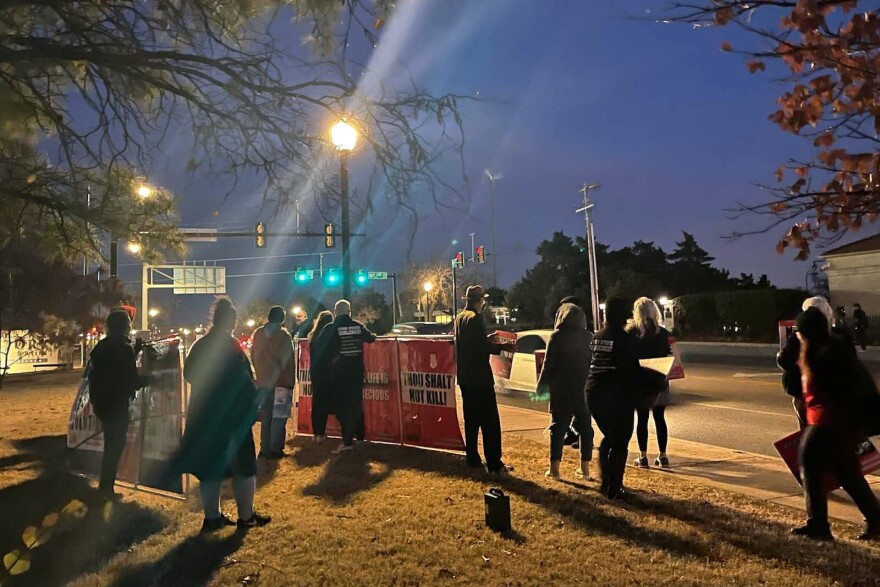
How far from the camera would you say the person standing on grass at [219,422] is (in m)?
5.09

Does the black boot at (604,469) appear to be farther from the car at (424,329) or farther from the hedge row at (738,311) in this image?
the hedge row at (738,311)

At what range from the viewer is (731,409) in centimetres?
1222

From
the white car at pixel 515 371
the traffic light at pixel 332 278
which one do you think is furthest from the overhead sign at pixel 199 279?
the white car at pixel 515 371

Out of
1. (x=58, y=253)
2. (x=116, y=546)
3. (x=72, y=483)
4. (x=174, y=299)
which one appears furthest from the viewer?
(x=174, y=299)

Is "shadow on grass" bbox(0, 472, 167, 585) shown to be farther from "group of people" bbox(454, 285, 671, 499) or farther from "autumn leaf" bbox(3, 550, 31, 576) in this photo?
"group of people" bbox(454, 285, 671, 499)

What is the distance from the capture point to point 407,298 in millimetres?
73812

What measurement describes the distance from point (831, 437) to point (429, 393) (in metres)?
4.44

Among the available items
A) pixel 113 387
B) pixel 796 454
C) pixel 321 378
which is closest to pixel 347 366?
pixel 321 378

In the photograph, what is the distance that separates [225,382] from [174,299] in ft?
369

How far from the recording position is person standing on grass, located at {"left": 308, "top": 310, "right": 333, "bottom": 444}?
320 inches

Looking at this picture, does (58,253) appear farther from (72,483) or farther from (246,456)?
(246,456)

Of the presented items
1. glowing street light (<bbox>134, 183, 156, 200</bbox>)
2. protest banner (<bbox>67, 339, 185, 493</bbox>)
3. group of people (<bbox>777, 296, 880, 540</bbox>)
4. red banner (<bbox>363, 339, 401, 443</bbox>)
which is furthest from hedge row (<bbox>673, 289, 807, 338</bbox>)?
protest banner (<bbox>67, 339, 185, 493</bbox>)

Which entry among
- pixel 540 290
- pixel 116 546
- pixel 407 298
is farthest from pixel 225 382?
pixel 407 298

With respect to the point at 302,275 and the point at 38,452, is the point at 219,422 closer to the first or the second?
the point at 38,452
